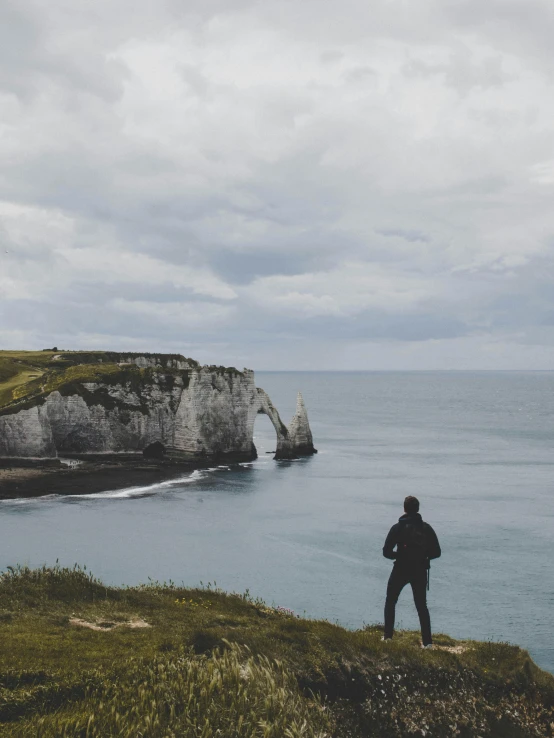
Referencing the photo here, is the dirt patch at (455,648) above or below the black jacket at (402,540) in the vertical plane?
below

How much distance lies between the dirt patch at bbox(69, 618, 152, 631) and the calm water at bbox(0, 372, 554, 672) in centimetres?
1316

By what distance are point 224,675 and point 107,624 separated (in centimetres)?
439

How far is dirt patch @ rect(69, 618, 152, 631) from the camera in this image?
13.6m

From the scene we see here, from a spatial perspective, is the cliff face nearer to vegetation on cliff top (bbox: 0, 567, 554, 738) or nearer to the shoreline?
the shoreline

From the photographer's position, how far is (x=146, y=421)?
79938 mm

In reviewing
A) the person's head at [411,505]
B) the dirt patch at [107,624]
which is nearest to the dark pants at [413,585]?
the person's head at [411,505]

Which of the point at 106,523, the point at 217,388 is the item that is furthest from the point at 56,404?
the point at 106,523

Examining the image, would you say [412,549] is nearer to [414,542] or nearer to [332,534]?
[414,542]

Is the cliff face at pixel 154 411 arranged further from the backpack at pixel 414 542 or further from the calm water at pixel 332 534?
the backpack at pixel 414 542

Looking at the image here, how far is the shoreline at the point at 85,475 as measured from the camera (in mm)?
61894

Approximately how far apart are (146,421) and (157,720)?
7271cm

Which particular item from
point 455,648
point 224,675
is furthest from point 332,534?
point 224,675

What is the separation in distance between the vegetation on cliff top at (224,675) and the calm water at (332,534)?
35.8ft

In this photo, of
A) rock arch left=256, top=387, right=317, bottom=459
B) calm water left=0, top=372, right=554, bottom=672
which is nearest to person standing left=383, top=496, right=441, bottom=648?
calm water left=0, top=372, right=554, bottom=672
